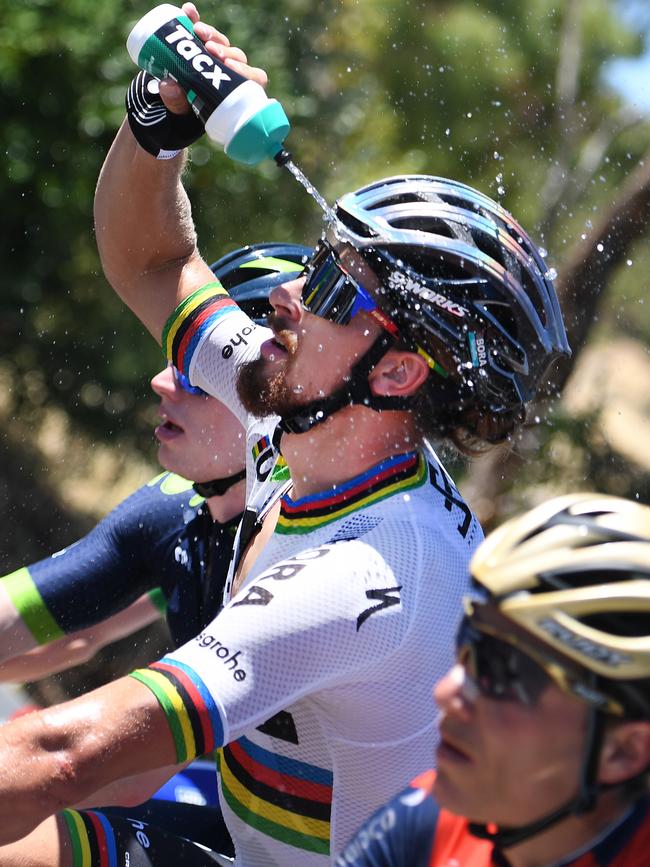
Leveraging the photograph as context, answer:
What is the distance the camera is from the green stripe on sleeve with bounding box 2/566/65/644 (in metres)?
3.33

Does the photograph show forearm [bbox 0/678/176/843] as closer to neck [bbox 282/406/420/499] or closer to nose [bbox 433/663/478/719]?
nose [bbox 433/663/478/719]

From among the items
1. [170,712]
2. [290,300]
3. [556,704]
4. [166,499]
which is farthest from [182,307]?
[556,704]

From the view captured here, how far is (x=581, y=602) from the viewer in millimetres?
1621

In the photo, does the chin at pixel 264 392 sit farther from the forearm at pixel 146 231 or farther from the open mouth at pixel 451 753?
the open mouth at pixel 451 753

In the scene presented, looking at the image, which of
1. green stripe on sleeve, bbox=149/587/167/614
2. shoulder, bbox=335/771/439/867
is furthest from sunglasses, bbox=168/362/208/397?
shoulder, bbox=335/771/439/867

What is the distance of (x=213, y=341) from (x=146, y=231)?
36 cm

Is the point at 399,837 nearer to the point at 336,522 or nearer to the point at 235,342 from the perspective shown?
the point at 336,522

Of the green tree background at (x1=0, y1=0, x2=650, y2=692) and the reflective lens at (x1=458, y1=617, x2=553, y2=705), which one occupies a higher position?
the reflective lens at (x1=458, y1=617, x2=553, y2=705)

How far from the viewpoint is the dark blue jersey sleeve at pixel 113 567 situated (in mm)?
3350

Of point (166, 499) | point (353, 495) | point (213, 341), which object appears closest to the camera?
point (353, 495)

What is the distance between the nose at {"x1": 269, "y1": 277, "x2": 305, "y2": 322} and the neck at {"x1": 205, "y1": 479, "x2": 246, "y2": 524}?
70 cm

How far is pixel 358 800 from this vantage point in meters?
2.36

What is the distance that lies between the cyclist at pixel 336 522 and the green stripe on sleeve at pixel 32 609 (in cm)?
54

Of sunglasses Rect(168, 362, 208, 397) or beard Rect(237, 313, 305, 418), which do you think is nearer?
beard Rect(237, 313, 305, 418)
